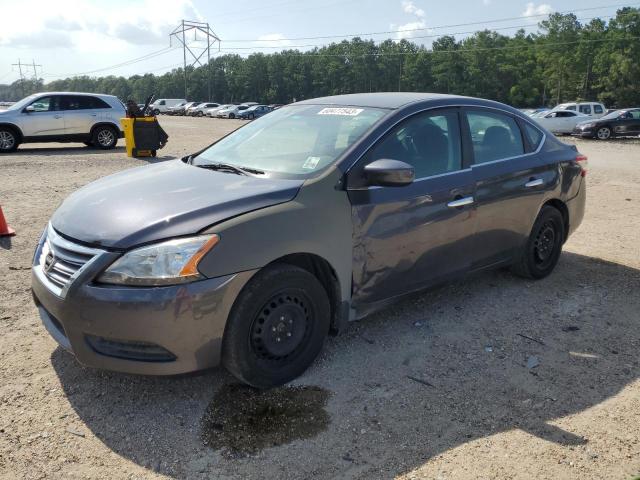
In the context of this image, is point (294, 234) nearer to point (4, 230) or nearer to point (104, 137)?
point (4, 230)

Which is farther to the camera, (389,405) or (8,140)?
(8,140)

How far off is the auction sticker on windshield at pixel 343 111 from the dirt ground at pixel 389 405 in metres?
1.56

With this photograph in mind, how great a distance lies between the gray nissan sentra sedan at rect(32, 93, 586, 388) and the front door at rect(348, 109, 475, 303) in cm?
1

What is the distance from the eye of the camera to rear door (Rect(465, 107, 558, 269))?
441 cm

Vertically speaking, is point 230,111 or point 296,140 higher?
point 230,111

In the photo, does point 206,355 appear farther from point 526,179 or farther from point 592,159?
point 592,159

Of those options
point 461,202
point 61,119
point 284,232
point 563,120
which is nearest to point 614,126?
point 563,120

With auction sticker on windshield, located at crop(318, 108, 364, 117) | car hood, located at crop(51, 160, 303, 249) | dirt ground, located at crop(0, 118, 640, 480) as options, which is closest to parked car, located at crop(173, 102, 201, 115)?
dirt ground, located at crop(0, 118, 640, 480)

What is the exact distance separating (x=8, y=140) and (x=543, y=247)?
15409 mm

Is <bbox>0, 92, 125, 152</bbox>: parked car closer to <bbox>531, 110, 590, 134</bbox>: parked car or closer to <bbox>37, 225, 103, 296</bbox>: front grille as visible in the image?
<bbox>37, 225, 103, 296</bbox>: front grille

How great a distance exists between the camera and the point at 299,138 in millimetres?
4082

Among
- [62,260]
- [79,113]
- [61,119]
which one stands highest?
[79,113]

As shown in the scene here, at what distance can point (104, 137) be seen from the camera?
17.0 metres

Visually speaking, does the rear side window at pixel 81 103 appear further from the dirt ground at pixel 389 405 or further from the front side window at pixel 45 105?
the dirt ground at pixel 389 405
